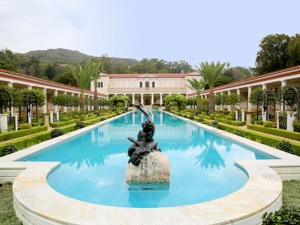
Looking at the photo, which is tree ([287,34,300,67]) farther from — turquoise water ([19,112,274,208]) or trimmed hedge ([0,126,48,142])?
trimmed hedge ([0,126,48,142])

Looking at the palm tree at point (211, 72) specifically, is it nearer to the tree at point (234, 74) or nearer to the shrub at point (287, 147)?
the shrub at point (287, 147)

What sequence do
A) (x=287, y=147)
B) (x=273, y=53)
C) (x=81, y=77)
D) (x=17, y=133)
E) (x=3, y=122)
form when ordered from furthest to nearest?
(x=273, y=53) < (x=81, y=77) < (x=3, y=122) < (x=17, y=133) < (x=287, y=147)

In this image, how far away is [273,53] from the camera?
42969mm

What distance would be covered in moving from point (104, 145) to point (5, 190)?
620 centimetres

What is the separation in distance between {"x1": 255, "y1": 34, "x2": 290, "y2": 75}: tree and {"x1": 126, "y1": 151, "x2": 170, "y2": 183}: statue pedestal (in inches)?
1668

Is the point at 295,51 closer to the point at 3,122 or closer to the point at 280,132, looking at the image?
the point at 280,132

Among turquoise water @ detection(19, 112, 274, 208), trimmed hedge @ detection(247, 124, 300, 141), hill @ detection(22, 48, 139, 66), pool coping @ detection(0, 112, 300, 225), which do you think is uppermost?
hill @ detection(22, 48, 139, 66)

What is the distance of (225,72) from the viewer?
69438 mm

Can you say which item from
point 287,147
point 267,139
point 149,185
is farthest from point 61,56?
point 149,185

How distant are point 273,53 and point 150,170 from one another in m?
43.5

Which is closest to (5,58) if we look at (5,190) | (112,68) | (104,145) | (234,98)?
(112,68)

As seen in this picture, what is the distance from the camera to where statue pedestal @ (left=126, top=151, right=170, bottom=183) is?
571 cm

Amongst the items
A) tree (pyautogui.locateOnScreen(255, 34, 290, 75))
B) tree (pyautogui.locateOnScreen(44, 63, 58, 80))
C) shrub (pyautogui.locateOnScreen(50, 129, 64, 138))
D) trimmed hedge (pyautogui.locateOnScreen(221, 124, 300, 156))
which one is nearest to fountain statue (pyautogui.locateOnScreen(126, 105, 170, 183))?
trimmed hedge (pyautogui.locateOnScreen(221, 124, 300, 156))

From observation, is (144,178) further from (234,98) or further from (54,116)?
(234,98)
